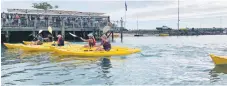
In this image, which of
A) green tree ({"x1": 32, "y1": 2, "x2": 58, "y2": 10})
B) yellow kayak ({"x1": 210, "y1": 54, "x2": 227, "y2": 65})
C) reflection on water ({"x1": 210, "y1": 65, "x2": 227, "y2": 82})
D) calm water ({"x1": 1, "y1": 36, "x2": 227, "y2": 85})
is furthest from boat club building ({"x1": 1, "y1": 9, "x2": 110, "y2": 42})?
reflection on water ({"x1": 210, "y1": 65, "x2": 227, "y2": 82})

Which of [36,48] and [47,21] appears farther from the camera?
[47,21]

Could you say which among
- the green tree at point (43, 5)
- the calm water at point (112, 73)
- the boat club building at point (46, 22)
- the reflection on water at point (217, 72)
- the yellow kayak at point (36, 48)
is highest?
the green tree at point (43, 5)

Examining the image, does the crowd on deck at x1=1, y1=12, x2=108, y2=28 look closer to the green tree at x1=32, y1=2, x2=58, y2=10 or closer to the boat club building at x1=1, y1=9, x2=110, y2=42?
the boat club building at x1=1, y1=9, x2=110, y2=42

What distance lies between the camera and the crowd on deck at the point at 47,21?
39188 mm

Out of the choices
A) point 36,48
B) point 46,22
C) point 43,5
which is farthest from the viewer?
point 43,5

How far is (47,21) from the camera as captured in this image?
42.0 meters

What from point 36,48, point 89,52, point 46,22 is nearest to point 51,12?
point 46,22

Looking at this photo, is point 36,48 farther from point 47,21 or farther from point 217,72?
point 47,21

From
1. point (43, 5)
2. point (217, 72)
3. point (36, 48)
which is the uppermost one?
point (43, 5)

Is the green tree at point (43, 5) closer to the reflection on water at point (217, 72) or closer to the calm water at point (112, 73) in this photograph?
the calm water at point (112, 73)

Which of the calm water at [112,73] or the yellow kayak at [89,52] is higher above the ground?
the yellow kayak at [89,52]

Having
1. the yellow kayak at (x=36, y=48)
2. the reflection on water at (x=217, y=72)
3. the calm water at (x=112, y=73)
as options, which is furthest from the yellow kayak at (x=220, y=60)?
the yellow kayak at (x=36, y=48)

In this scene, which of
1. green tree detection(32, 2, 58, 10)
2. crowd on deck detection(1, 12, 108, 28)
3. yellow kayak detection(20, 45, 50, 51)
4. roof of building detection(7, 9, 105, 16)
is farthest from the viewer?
green tree detection(32, 2, 58, 10)

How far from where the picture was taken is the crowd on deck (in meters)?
39.2
